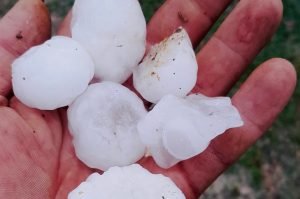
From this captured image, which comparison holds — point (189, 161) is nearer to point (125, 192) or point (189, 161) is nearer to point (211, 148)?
point (211, 148)

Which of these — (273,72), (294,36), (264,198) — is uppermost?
(273,72)

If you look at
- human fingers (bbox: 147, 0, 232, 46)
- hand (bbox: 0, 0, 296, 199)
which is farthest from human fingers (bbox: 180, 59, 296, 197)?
human fingers (bbox: 147, 0, 232, 46)

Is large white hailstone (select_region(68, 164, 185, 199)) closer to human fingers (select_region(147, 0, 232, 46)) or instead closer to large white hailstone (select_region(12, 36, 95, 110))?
large white hailstone (select_region(12, 36, 95, 110))

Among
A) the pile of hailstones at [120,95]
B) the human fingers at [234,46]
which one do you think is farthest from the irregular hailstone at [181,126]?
the human fingers at [234,46]

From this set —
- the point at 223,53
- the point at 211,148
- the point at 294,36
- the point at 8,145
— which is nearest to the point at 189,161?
the point at 211,148

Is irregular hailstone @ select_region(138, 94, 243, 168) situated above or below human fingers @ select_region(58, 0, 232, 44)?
below
